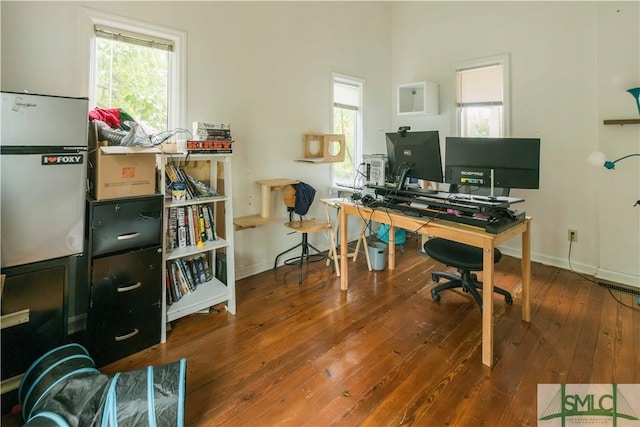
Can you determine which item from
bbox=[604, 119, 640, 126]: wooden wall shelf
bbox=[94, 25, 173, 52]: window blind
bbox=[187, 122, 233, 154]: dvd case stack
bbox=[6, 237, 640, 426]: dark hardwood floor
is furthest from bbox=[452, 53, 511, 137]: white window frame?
bbox=[94, 25, 173, 52]: window blind

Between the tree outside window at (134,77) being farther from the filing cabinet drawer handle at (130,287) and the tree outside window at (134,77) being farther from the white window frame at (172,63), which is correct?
the filing cabinet drawer handle at (130,287)

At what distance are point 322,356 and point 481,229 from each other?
1225 mm

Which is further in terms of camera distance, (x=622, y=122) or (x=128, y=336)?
(x=622, y=122)

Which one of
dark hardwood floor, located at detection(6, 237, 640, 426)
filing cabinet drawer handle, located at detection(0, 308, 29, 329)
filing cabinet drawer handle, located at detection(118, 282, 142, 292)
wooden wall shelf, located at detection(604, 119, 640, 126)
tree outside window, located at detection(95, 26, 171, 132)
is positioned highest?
tree outside window, located at detection(95, 26, 171, 132)

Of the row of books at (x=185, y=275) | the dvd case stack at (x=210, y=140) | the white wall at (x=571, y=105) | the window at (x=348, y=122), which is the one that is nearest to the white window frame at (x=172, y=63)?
the dvd case stack at (x=210, y=140)

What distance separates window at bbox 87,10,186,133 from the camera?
2287 millimetres

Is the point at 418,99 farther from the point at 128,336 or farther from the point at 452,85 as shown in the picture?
the point at 128,336

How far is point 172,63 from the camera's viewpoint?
2.61 meters

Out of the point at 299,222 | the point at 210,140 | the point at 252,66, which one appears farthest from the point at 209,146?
the point at 299,222

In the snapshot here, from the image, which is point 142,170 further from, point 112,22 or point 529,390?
point 529,390

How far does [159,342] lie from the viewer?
6.97 feet

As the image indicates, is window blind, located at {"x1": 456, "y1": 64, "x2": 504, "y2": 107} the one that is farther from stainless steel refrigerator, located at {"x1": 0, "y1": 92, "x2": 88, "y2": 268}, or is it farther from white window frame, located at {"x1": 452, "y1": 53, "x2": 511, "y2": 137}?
stainless steel refrigerator, located at {"x1": 0, "y1": 92, "x2": 88, "y2": 268}

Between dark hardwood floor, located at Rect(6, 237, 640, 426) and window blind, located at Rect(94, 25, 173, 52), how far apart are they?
206 cm

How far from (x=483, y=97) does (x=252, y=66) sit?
265cm
